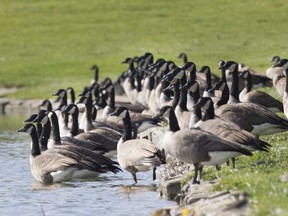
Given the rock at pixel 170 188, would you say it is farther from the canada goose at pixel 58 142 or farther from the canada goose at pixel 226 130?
the canada goose at pixel 58 142

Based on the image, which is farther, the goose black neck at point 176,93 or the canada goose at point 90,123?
the canada goose at point 90,123

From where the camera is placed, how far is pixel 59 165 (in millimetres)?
17859

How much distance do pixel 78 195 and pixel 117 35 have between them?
33677 millimetres

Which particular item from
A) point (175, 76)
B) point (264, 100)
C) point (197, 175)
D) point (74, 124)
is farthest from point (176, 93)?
point (197, 175)

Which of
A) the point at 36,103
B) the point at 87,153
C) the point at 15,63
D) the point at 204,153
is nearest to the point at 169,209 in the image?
the point at 204,153

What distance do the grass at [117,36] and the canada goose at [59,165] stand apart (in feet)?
67.5

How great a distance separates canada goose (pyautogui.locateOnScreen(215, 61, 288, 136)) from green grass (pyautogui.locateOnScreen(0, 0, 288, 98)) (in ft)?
71.7

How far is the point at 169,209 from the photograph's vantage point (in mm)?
12438

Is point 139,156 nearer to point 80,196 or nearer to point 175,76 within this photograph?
point 80,196

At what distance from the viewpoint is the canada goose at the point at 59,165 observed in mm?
17734

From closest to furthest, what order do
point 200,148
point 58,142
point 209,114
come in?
point 200,148, point 209,114, point 58,142

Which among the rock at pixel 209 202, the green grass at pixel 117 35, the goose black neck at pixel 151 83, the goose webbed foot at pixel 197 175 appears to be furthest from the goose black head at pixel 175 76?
the green grass at pixel 117 35

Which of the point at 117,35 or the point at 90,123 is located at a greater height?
the point at 117,35

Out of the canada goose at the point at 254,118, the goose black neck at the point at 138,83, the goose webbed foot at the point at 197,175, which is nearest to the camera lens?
the goose webbed foot at the point at 197,175
